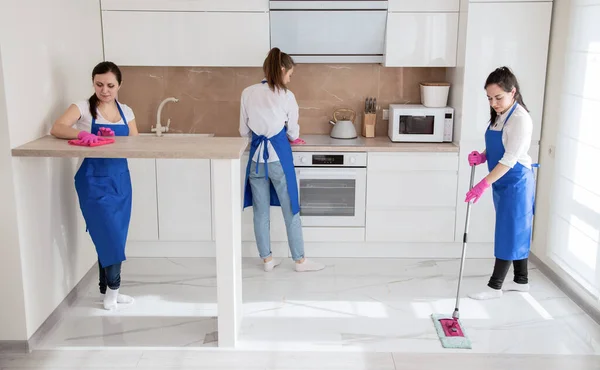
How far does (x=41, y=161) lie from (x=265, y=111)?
4.69 ft

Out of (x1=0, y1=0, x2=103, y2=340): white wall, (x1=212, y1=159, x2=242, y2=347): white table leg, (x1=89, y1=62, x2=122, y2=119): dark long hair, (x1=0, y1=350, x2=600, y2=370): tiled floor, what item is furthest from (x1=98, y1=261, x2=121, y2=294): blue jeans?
(x1=89, y1=62, x2=122, y2=119): dark long hair

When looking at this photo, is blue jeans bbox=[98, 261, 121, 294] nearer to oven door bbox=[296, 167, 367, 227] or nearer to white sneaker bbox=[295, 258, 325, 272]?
white sneaker bbox=[295, 258, 325, 272]

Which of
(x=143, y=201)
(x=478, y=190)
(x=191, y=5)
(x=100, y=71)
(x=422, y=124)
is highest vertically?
(x=191, y=5)

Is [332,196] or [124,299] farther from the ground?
[332,196]

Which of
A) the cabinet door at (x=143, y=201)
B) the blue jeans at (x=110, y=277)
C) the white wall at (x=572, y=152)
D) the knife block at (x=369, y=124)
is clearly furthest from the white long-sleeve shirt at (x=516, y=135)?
the cabinet door at (x=143, y=201)

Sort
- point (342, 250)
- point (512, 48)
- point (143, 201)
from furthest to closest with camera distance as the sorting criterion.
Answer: point (342, 250)
point (143, 201)
point (512, 48)

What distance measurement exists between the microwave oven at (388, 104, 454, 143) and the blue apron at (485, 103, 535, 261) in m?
0.86

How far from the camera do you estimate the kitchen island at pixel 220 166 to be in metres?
3.10

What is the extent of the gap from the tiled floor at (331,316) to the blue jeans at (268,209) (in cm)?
19

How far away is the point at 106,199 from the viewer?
140 inches

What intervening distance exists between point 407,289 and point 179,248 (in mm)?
1709

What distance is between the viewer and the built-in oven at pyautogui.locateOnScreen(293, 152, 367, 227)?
461cm

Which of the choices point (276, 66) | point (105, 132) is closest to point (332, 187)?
point (276, 66)

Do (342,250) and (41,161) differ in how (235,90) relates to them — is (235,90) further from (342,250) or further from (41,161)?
(41,161)
